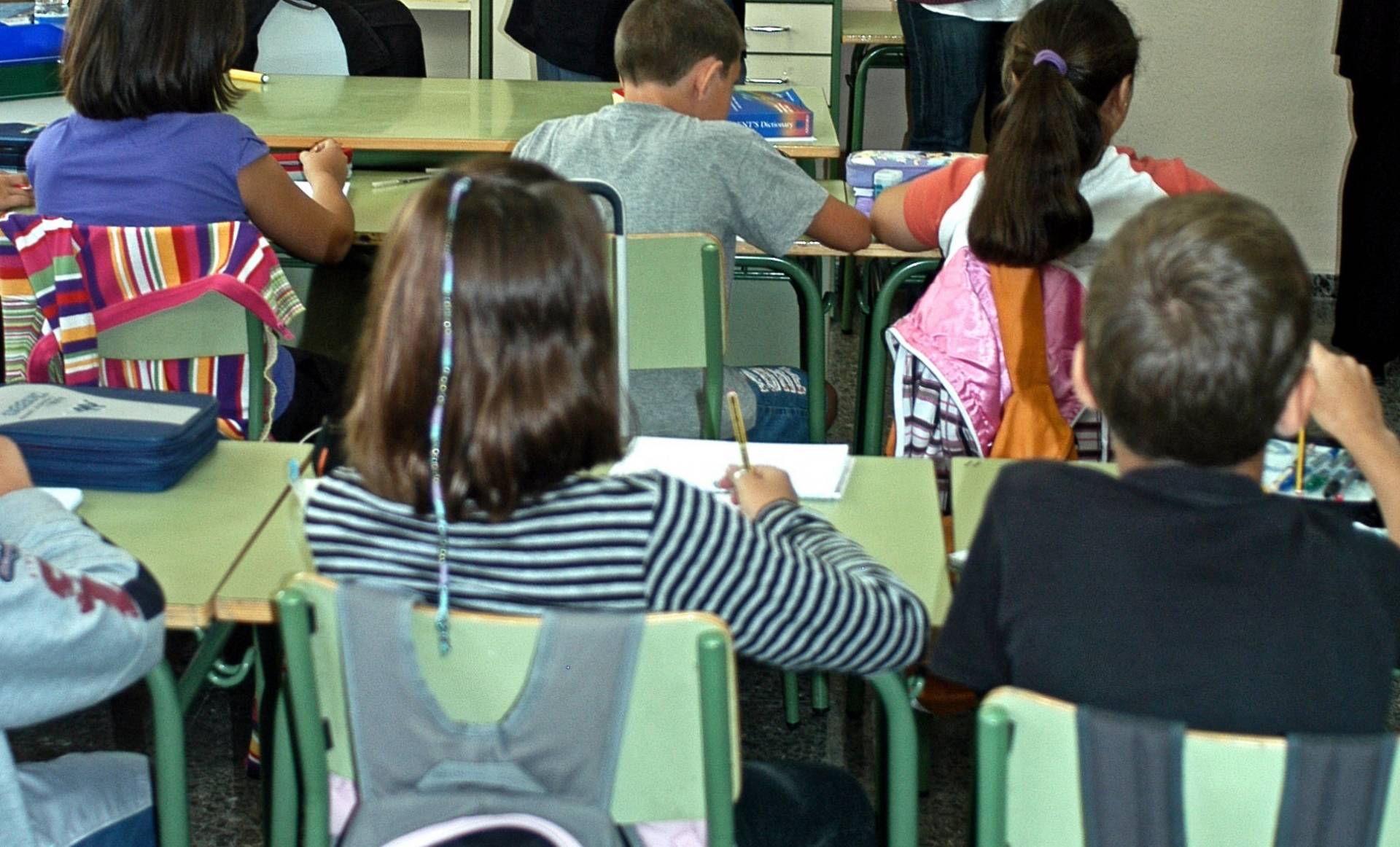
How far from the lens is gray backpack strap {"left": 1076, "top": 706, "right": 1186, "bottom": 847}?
1032 mm

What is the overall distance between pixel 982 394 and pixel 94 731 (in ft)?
4.59

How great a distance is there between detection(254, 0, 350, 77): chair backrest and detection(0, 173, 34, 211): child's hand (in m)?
1.17

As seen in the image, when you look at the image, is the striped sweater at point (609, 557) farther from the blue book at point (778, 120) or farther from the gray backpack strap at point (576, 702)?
the blue book at point (778, 120)

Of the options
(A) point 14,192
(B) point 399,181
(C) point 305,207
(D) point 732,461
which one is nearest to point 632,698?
(D) point 732,461

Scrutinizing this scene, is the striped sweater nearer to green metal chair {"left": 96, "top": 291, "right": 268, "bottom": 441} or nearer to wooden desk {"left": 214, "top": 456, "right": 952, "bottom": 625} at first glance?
wooden desk {"left": 214, "top": 456, "right": 952, "bottom": 625}

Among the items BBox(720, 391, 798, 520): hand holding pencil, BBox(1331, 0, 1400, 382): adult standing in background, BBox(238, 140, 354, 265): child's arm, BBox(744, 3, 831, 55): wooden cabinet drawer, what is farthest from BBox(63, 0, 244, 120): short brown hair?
BBox(1331, 0, 1400, 382): adult standing in background

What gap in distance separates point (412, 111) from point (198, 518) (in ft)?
6.02

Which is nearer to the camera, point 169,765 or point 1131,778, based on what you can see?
point 1131,778

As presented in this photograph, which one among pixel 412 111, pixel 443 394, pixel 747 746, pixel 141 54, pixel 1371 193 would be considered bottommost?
pixel 747 746

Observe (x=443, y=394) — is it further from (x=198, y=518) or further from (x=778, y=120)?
(x=778, y=120)

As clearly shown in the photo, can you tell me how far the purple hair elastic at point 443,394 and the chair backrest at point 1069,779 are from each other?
413 mm

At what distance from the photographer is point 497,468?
119cm

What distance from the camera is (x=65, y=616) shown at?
1.21 meters

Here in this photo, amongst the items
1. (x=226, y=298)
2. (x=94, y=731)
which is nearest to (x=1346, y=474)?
(x=226, y=298)
